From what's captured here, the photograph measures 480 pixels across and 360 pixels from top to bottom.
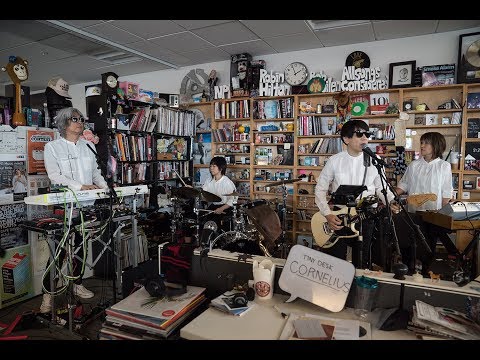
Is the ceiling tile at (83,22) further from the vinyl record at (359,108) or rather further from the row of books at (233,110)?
the vinyl record at (359,108)

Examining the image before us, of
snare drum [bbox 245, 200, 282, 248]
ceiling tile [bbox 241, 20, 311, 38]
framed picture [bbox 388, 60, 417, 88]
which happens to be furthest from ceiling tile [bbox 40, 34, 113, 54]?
framed picture [bbox 388, 60, 417, 88]

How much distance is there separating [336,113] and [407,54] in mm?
1144

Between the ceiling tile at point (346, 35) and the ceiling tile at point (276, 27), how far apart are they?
0.30 m

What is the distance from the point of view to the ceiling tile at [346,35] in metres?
3.87

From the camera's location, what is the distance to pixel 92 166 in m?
3.04

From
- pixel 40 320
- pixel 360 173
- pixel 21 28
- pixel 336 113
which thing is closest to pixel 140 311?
pixel 40 320

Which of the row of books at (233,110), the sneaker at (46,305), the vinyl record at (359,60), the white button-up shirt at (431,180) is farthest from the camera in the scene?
the row of books at (233,110)

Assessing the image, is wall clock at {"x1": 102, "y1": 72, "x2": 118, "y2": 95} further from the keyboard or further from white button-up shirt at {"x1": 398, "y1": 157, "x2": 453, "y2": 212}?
white button-up shirt at {"x1": 398, "y1": 157, "x2": 453, "y2": 212}

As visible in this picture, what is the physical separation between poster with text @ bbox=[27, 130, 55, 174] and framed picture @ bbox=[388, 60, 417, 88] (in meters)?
4.13

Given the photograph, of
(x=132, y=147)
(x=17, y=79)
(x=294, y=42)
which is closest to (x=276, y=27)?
(x=294, y=42)

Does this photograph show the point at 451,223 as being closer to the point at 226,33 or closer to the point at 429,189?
the point at 429,189

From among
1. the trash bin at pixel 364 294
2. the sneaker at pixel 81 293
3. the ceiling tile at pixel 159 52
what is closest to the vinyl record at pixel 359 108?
the ceiling tile at pixel 159 52
